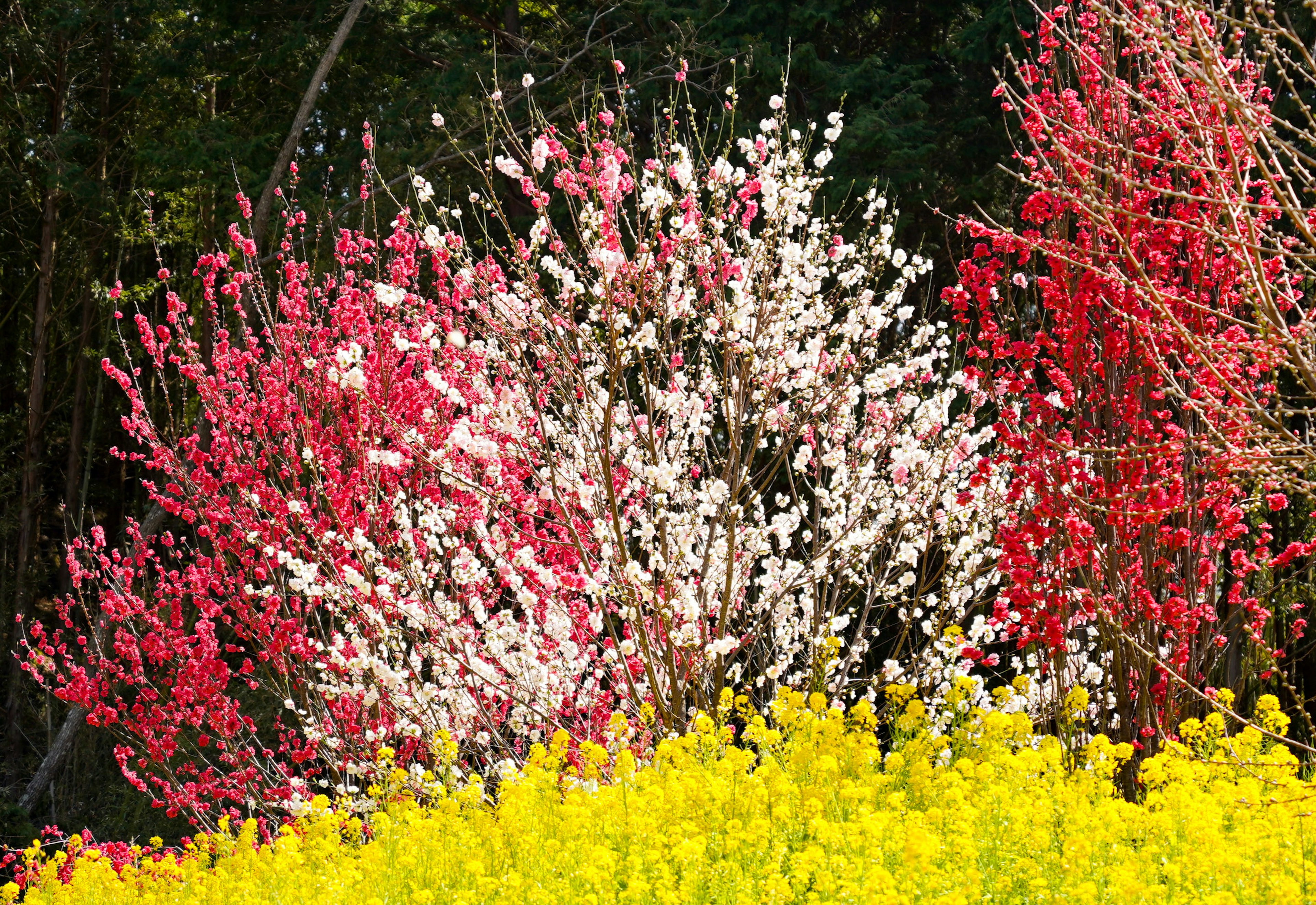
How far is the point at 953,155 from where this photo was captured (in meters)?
9.73

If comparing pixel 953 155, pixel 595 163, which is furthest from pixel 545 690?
pixel 953 155

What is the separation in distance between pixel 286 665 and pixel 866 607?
2892mm

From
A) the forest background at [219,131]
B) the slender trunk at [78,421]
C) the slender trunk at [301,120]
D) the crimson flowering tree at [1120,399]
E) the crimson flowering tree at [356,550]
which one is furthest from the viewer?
the slender trunk at [78,421]

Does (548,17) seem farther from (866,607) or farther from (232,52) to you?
(866,607)

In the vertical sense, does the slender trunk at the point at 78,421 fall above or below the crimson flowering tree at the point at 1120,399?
above

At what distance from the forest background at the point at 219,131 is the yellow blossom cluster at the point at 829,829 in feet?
15.6

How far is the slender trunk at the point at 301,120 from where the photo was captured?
10047 millimetres

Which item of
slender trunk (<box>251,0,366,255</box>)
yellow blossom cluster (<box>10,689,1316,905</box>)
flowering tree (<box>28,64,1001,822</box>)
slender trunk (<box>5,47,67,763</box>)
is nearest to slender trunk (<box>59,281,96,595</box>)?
slender trunk (<box>5,47,67,763</box>)

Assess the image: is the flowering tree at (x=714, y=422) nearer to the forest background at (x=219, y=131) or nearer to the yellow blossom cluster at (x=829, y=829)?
the yellow blossom cluster at (x=829, y=829)

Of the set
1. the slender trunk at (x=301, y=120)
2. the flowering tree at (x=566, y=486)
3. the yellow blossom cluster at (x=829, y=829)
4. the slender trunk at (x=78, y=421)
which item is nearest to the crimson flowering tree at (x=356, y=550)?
the flowering tree at (x=566, y=486)

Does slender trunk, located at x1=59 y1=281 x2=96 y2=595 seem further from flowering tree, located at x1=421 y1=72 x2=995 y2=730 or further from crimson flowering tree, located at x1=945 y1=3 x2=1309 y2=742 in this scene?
crimson flowering tree, located at x1=945 y1=3 x2=1309 y2=742

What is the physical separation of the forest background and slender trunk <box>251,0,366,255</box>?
0.48 m

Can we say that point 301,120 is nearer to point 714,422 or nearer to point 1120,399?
point 714,422

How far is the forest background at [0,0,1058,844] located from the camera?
9734mm
